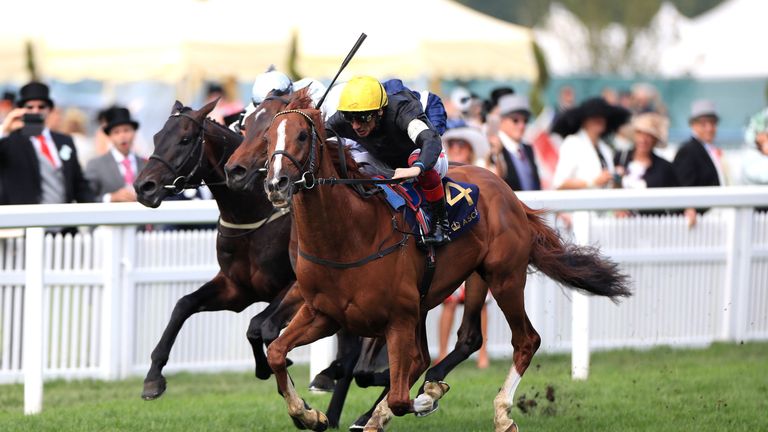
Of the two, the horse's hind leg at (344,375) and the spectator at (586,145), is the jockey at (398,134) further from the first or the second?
the spectator at (586,145)

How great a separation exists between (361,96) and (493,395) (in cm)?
287

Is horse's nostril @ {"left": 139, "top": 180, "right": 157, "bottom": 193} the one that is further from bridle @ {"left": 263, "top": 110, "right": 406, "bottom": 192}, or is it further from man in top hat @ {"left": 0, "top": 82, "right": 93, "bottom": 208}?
man in top hat @ {"left": 0, "top": 82, "right": 93, "bottom": 208}

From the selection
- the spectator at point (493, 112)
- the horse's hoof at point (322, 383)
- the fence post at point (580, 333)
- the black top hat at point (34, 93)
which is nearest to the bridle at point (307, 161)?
the horse's hoof at point (322, 383)

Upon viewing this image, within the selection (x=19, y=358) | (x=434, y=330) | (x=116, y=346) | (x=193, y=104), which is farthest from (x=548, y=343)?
(x=193, y=104)

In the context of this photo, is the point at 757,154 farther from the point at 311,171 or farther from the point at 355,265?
the point at 311,171

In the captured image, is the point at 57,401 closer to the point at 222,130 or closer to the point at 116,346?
the point at 116,346

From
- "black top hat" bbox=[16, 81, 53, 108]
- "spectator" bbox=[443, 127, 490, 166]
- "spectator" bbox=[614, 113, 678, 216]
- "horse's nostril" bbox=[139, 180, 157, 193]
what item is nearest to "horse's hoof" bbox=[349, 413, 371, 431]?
"horse's nostril" bbox=[139, 180, 157, 193]

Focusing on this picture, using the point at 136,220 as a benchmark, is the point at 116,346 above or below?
below

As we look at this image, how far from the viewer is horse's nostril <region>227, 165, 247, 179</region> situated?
20.4 feet

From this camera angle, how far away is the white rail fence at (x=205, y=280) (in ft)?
27.9

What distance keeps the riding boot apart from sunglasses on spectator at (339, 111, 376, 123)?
0.61 metres

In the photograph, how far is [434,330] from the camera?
32.8 ft

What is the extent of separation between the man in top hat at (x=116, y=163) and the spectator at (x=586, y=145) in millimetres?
3458

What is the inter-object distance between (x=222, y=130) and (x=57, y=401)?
2.25 metres
